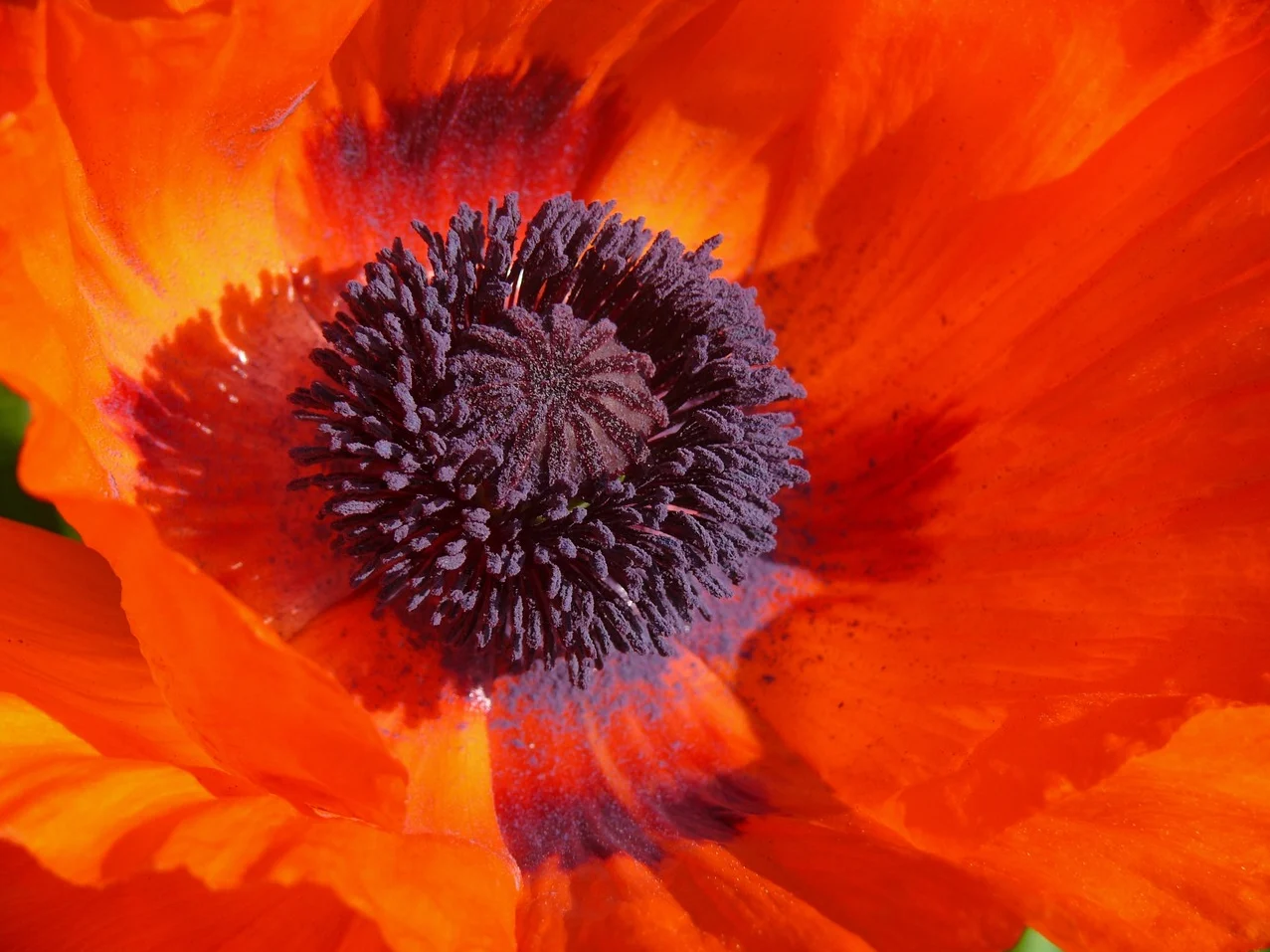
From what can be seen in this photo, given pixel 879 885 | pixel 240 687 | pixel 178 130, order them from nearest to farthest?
pixel 240 687
pixel 879 885
pixel 178 130

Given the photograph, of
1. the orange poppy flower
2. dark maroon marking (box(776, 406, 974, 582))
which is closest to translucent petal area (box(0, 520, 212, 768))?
the orange poppy flower

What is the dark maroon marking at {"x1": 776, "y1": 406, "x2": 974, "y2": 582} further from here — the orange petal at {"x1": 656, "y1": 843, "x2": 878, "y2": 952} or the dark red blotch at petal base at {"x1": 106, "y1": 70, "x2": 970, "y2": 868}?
the orange petal at {"x1": 656, "y1": 843, "x2": 878, "y2": 952}

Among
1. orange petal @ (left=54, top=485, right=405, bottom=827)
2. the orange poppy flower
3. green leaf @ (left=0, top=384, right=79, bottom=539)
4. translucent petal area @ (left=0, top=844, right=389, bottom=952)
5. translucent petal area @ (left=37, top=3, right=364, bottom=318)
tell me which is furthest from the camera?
green leaf @ (left=0, top=384, right=79, bottom=539)

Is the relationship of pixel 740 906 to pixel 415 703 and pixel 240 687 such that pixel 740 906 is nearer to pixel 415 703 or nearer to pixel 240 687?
pixel 415 703

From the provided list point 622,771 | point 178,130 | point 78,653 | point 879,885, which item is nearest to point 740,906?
point 879,885

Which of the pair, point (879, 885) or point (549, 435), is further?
point (549, 435)

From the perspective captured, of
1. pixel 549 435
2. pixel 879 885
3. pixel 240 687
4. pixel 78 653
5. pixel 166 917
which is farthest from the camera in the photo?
pixel 549 435

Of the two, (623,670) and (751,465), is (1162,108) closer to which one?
(751,465)

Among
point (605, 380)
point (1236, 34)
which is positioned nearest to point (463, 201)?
point (605, 380)
